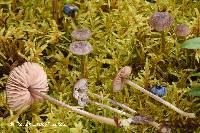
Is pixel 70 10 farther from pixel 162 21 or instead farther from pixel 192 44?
pixel 192 44

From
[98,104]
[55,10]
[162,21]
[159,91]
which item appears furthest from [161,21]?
[55,10]

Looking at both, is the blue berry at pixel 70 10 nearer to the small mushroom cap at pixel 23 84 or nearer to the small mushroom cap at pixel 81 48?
the small mushroom cap at pixel 81 48

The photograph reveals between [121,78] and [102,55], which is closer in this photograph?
[121,78]

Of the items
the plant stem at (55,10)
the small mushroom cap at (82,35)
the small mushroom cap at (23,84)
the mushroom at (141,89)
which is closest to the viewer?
the small mushroom cap at (23,84)

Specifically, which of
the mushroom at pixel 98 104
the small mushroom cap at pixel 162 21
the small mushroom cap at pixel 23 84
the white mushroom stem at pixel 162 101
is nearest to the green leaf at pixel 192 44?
the small mushroom cap at pixel 162 21

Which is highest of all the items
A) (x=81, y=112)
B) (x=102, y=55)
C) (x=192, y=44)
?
(x=192, y=44)

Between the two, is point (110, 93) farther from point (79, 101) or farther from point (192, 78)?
point (192, 78)

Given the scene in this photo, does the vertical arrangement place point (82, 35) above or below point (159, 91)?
above

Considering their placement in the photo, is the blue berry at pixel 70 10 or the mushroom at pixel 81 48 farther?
the blue berry at pixel 70 10

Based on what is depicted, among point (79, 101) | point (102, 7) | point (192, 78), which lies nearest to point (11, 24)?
point (102, 7)
